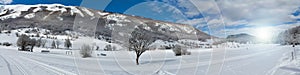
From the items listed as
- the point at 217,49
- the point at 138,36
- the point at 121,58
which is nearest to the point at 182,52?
the point at 217,49

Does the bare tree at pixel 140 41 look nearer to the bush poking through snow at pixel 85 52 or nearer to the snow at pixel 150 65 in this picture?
the snow at pixel 150 65

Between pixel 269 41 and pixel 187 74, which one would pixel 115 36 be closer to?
pixel 187 74

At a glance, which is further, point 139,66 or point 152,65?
point 152,65

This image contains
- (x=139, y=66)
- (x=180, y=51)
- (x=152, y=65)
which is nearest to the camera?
(x=139, y=66)

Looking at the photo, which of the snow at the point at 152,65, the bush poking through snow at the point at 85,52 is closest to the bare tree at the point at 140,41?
the snow at the point at 152,65

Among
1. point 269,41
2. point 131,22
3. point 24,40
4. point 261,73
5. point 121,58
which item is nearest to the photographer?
point 261,73

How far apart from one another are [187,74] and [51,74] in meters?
8.47

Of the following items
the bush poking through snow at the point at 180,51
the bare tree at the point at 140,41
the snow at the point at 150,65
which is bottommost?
the snow at the point at 150,65

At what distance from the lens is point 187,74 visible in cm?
1688

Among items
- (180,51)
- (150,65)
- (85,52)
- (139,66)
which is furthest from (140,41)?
(180,51)

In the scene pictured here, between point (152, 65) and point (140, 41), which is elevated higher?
point (140, 41)

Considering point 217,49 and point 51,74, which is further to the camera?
point 217,49

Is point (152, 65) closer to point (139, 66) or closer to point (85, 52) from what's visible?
point (139, 66)

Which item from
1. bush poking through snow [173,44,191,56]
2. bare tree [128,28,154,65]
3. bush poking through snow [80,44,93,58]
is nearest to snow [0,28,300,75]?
bare tree [128,28,154,65]
